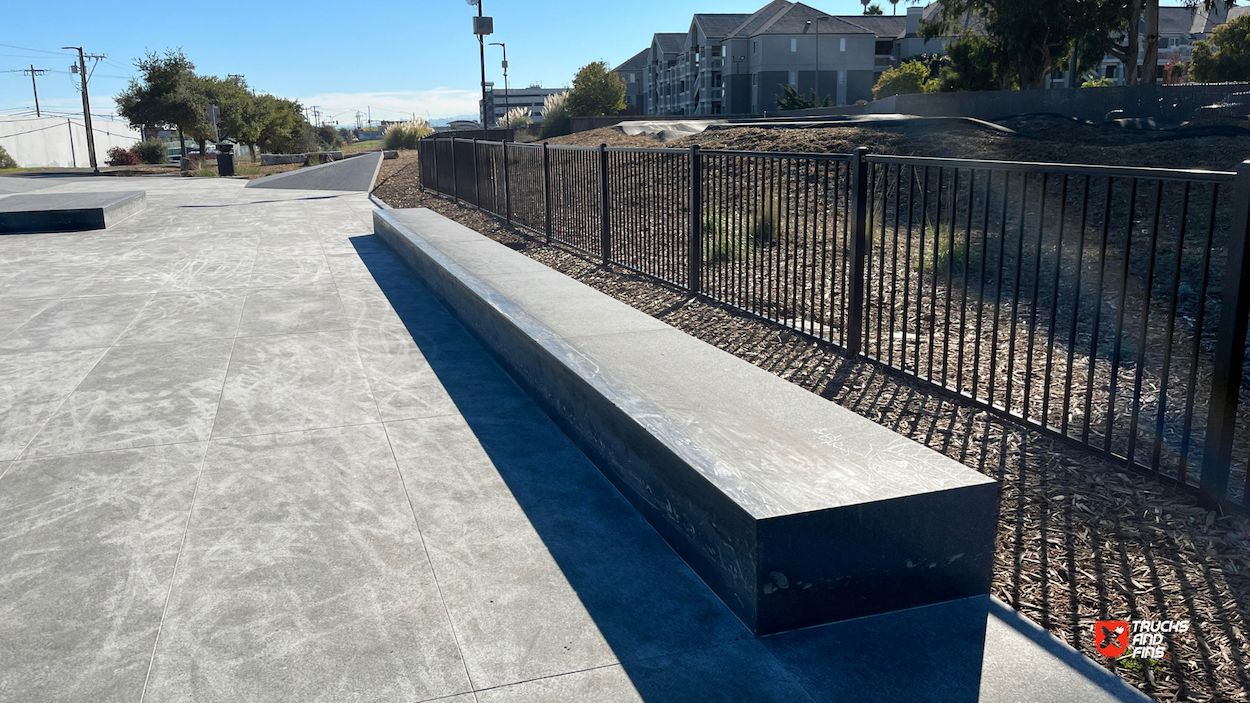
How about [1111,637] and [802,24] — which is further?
[802,24]

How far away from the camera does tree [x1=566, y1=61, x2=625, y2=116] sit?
6325 centimetres

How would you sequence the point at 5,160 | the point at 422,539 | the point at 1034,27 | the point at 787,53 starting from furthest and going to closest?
the point at 787,53 < the point at 5,160 < the point at 1034,27 < the point at 422,539

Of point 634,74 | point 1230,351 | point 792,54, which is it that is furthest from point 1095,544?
point 634,74

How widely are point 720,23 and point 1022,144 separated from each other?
253ft

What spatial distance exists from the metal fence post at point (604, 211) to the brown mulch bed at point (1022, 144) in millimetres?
5722

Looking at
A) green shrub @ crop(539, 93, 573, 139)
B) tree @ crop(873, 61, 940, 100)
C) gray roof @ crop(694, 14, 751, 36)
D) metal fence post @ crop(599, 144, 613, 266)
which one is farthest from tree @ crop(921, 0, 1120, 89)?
gray roof @ crop(694, 14, 751, 36)

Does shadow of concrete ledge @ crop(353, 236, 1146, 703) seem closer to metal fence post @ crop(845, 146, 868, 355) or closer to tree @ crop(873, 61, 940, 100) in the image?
metal fence post @ crop(845, 146, 868, 355)

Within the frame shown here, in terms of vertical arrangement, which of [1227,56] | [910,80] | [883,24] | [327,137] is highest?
[883,24]

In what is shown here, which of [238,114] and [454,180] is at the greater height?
[238,114]

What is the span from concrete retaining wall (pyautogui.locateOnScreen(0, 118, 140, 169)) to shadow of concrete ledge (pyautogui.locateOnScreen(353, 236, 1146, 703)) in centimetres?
6258

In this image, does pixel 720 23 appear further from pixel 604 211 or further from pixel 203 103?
pixel 604 211

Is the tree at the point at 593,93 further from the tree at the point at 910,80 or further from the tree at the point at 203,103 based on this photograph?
the tree at the point at 203,103

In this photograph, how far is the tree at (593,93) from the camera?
63.2 metres

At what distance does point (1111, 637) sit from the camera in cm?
288
